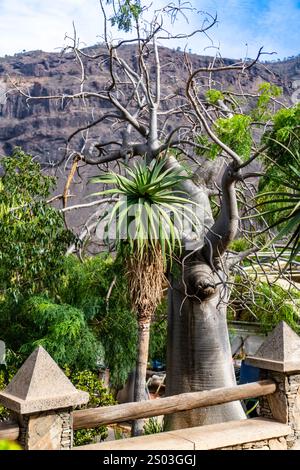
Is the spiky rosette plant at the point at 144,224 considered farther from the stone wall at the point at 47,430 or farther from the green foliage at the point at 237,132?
the stone wall at the point at 47,430

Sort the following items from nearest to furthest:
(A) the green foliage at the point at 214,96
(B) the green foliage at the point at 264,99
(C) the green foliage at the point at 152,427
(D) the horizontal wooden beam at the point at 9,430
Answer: (D) the horizontal wooden beam at the point at 9,430
(C) the green foliage at the point at 152,427
(A) the green foliage at the point at 214,96
(B) the green foliage at the point at 264,99

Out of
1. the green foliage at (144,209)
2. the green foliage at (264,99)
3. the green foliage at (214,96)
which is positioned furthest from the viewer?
the green foliage at (264,99)

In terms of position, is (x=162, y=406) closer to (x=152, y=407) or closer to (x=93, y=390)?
(x=152, y=407)

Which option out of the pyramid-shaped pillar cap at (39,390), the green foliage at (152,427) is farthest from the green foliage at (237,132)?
the green foliage at (152,427)

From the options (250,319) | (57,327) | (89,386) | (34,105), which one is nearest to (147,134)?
(57,327)

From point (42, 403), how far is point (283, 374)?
8.11 ft

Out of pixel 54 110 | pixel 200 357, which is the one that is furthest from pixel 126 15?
pixel 54 110

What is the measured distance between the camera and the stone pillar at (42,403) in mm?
4004

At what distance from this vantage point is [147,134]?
28.5ft

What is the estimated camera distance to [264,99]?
8664mm

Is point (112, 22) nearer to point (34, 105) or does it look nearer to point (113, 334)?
point (113, 334)

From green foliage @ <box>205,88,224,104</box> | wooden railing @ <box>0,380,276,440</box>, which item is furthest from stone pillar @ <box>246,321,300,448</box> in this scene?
green foliage @ <box>205,88,224,104</box>

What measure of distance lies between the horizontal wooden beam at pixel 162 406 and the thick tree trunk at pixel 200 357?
2006 millimetres
